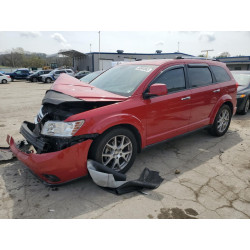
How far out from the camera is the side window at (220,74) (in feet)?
15.4

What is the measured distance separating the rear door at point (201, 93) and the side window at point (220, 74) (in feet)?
0.64

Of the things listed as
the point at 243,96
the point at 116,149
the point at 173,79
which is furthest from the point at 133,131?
the point at 243,96

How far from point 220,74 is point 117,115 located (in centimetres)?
320

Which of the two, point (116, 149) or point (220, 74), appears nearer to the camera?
point (116, 149)

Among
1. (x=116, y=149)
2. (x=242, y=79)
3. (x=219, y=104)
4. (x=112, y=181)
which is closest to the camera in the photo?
(x=112, y=181)

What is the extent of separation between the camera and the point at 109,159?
300 centimetres

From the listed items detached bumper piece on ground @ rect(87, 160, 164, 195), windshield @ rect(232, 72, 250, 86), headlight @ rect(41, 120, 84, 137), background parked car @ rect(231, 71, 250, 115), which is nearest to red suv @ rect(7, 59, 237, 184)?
headlight @ rect(41, 120, 84, 137)

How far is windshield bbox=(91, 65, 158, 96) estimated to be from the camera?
3346 millimetres

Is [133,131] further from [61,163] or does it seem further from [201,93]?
[201,93]

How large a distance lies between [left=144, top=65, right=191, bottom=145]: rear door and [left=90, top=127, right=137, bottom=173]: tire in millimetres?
421

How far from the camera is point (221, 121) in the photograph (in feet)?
16.3

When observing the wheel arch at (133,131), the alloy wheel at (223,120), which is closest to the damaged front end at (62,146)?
the wheel arch at (133,131)
